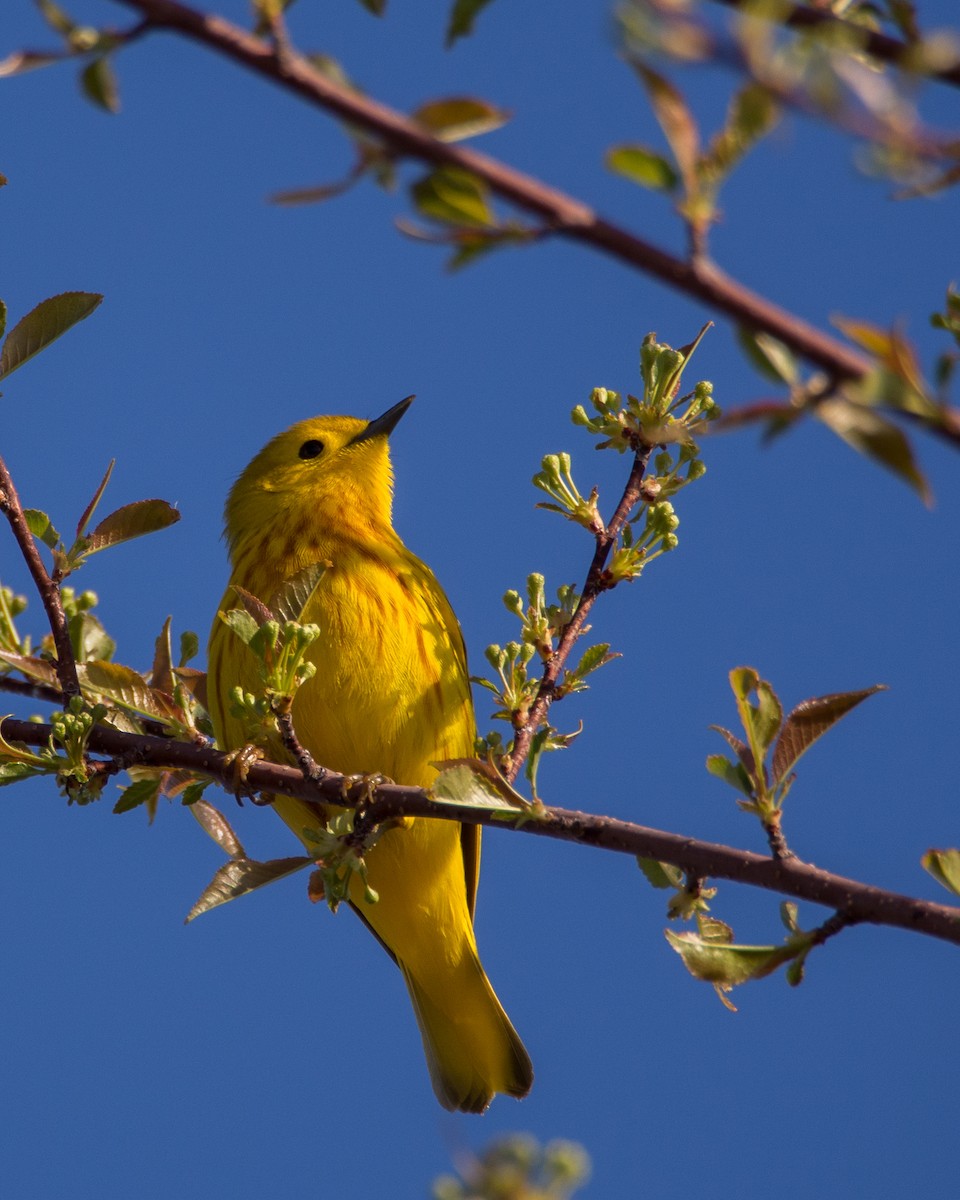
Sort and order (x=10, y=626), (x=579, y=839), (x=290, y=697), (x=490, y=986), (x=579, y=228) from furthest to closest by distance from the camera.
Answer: (x=490, y=986) < (x=10, y=626) < (x=290, y=697) < (x=579, y=839) < (x=579, y=228)

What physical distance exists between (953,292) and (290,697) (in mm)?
1529

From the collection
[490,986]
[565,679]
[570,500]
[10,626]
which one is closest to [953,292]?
[570,500]

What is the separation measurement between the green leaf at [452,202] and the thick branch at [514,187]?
3.1 inches

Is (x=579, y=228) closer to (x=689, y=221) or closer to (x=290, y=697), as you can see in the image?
(x=689, y=221)

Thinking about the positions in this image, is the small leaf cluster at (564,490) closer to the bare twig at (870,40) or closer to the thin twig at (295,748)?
the thin twig at (295,748)

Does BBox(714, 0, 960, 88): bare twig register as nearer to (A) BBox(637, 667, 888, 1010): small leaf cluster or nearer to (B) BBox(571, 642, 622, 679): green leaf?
(A) BBox(637, 667, 888, 1010): small leaf cluster

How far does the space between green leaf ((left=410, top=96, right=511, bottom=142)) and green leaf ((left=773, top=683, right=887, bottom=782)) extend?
1.35 metres

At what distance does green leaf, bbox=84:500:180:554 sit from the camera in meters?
3.24

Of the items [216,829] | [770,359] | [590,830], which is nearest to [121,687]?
[216,829]

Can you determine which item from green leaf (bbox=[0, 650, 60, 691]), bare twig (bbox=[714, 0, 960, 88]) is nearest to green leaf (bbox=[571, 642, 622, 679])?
green leaf (bbox=[0, 650, 60, 691])

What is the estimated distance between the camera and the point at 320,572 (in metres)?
2.97

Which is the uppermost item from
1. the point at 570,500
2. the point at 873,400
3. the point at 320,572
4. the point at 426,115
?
the point at 570,500

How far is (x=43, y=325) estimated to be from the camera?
3.00m

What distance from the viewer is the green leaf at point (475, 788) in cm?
245
